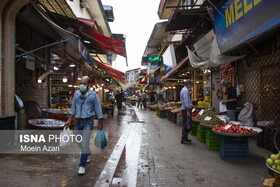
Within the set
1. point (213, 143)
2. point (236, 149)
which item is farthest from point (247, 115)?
point (236, 149)

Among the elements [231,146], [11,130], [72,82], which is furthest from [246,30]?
[72,82]

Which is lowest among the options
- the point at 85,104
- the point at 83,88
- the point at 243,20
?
the point at 85,104

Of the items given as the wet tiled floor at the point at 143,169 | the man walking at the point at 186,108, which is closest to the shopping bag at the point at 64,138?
the wet tiled floor at the point at 143,169

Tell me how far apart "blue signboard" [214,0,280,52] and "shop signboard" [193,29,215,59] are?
1230 mm

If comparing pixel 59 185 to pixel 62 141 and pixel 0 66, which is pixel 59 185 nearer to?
pixel 62 141

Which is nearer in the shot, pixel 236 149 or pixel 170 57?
pixel 236 149

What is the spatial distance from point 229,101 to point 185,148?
7.79ft

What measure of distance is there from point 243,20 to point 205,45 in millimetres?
3970

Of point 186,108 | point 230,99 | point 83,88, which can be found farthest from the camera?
point 230,99

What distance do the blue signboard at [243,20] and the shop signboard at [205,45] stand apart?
4.04 ft

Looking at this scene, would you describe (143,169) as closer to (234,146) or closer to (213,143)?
(234,146)

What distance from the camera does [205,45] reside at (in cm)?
1024

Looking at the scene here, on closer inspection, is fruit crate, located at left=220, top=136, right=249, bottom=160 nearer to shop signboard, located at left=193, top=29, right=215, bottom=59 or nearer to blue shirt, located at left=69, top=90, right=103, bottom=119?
A: blue shirt, located at left=69, top=90, right=103, bottom=119

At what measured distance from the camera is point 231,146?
505 centimetres
